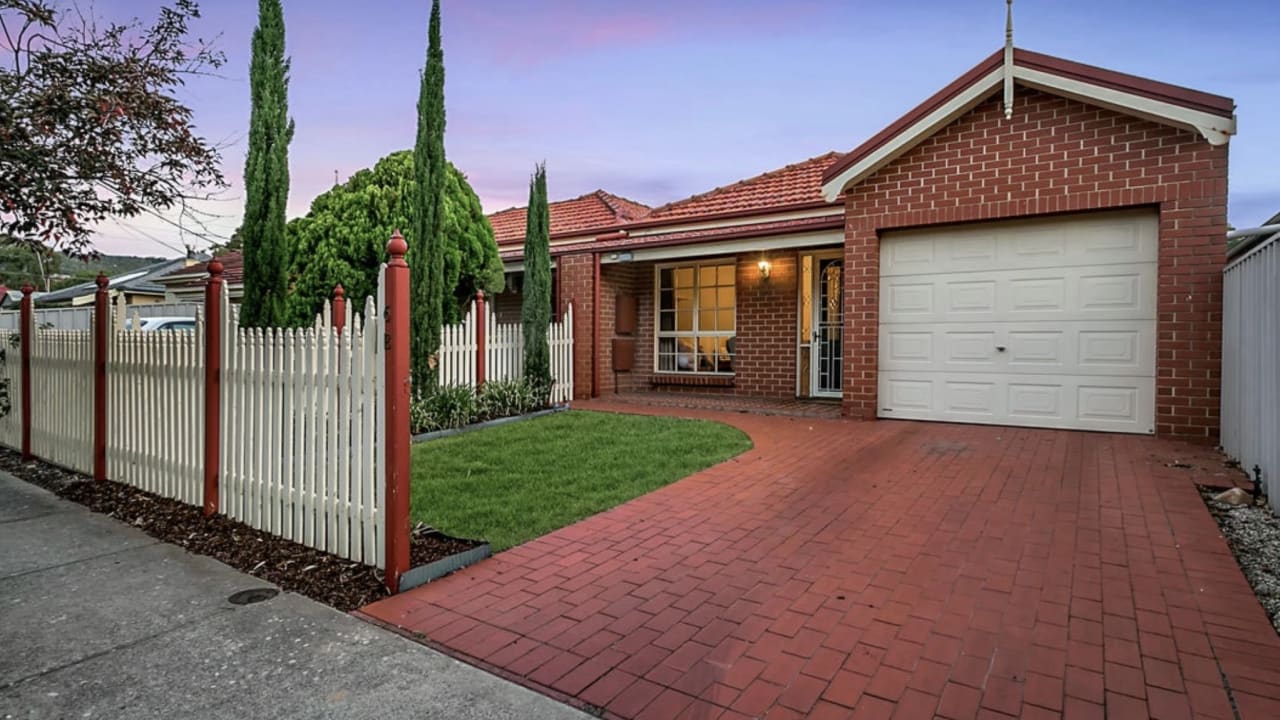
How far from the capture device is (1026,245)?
8.12m

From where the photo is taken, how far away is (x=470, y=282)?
42.9 ft

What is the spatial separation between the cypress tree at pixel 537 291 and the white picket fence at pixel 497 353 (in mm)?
155

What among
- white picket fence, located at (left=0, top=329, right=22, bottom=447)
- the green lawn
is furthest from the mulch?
white picket fence, located at (left=0, top=329, right=22, bottom=447)

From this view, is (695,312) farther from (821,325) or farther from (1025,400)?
(1025,400)

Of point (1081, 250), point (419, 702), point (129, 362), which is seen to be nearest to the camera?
point (419, 702)

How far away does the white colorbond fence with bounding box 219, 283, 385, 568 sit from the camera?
3654mm

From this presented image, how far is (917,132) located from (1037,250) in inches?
79.9

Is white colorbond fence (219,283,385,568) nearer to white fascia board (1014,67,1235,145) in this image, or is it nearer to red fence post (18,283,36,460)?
red fence post (18,283,36,460)

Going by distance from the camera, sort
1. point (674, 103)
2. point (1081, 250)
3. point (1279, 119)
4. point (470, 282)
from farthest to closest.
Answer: point (674, 103), point (470, 282), point (1279, 119), point (1081, 250)

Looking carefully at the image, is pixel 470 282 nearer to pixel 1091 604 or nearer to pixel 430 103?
pixel 430 103

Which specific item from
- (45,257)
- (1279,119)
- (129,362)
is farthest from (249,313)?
(1279,119)

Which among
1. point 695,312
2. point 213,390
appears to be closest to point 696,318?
point 695,312

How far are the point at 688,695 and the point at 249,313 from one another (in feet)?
20.7

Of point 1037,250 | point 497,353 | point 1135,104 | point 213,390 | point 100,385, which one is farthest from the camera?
point 497,353
